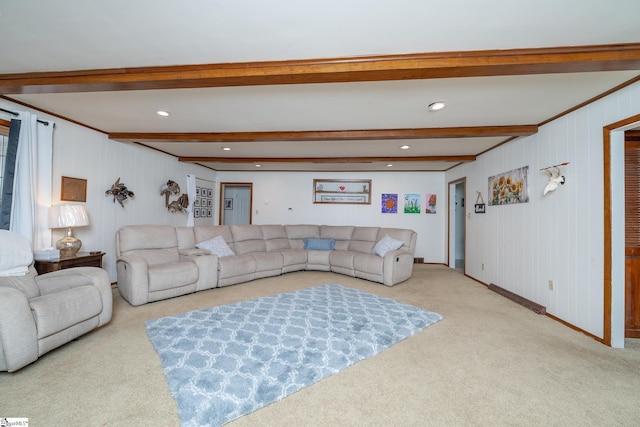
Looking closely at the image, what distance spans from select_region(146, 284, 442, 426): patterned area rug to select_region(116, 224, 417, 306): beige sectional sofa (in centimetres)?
78

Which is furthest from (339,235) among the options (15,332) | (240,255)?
(15,332)

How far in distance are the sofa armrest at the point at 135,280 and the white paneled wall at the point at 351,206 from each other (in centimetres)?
375

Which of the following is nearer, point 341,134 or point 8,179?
point 8,179

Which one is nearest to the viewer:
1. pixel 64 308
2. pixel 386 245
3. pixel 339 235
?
pixel 64 308

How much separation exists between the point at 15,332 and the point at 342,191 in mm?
5720

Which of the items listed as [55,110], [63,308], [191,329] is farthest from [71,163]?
[191,329]

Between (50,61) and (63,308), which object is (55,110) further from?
(63,308)

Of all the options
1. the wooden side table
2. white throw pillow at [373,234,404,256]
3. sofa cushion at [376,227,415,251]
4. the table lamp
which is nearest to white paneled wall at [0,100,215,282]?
the table lamp

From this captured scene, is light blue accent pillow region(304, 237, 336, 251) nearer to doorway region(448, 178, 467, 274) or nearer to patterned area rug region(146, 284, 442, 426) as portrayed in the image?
patterned area rug region(146, 284, 442, 426)

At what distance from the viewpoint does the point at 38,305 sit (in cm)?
186

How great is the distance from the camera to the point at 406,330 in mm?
2498

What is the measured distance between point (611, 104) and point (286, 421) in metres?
3.66

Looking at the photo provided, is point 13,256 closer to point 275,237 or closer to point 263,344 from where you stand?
point 263,344

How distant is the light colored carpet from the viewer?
1433mm
